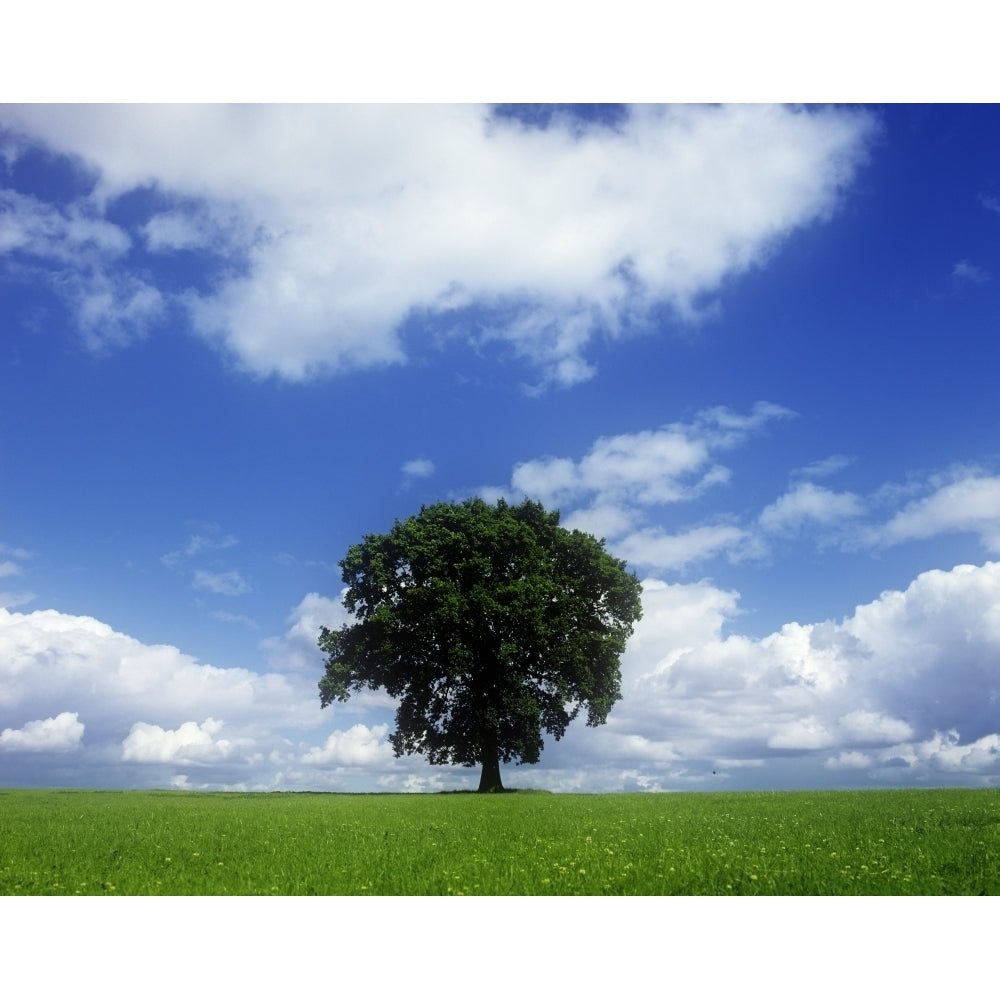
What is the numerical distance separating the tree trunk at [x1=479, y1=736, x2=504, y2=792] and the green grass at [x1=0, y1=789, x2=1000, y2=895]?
14.6 metres

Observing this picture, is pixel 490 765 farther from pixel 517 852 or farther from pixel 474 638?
pixel 517 852

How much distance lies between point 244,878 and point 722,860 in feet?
22.1

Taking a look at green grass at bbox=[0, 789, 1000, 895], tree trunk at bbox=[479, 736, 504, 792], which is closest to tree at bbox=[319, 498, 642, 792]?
tree trunk at bbox=[479, 736, 504, 792]

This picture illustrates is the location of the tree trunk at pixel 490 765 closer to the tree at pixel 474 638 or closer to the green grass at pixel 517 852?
the tree at pixel 474 638

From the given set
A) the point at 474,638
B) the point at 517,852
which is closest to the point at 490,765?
the point at 474,638

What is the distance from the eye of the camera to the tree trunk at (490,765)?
35906 millimetres

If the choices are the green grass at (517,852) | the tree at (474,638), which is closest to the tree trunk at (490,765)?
the tree at (474,638)

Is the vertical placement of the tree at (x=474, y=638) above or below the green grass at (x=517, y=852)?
above

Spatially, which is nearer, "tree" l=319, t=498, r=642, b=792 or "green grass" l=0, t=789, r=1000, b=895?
"green grass" l=0, t=789, r=1000, b=895

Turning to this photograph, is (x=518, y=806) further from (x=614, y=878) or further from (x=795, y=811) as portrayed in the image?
(x=614, y=878)

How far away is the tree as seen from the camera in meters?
34.8

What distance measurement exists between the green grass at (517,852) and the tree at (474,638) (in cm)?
1336

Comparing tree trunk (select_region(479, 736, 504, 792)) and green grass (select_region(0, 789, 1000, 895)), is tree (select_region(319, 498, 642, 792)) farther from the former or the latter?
green grass (select_region(0, 789, 1000, 895))

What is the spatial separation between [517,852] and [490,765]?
23708 mm
